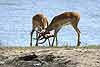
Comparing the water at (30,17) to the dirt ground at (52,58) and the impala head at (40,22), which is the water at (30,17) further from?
the dirt ground at (52,58)

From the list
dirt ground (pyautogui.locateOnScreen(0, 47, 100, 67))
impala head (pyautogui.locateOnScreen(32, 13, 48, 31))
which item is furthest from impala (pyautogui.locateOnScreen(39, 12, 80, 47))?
dirt ground (pyautogui.locateOnScreen(0, 47, 100, 67))

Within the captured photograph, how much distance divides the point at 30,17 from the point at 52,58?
14.9 meters

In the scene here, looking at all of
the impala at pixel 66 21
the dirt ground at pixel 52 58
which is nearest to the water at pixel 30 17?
the impala at pixel 66 21

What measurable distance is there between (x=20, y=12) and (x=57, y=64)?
18172 millimetres

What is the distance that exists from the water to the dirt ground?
3.50 meters

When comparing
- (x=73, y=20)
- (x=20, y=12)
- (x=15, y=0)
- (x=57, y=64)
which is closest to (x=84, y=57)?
(x=57, y=64)

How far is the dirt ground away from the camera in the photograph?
1459cm

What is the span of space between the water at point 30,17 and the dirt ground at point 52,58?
3500mm

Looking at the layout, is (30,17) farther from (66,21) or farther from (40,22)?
(66,21)

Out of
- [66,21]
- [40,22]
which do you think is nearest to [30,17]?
[40,22]

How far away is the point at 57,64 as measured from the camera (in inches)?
580

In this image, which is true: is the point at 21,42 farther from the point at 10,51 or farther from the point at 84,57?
the point at 84,57

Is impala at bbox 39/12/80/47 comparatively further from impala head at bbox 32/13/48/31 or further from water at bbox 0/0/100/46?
impala head at bbox 32/13/48/31

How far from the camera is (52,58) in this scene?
49.5 feet
